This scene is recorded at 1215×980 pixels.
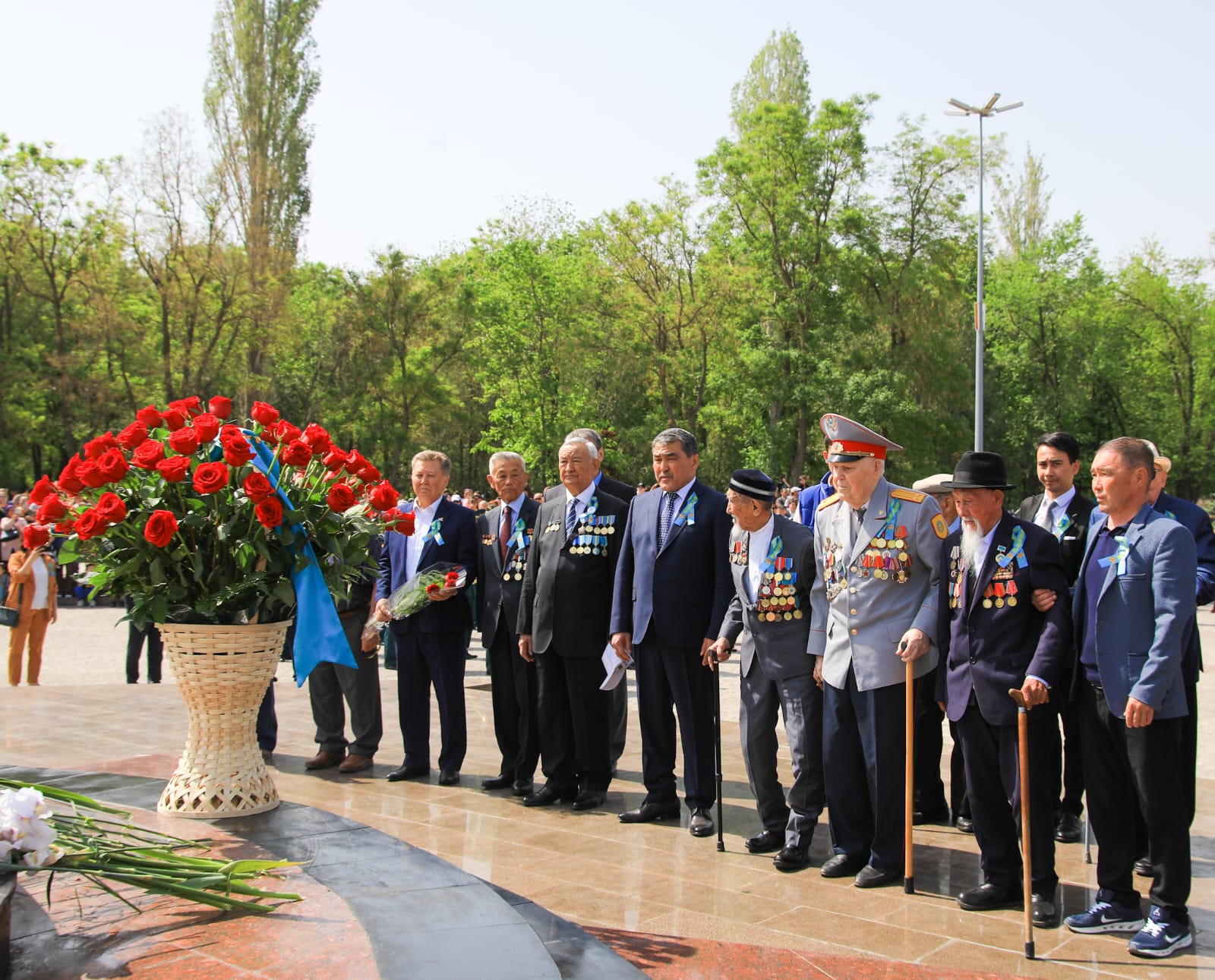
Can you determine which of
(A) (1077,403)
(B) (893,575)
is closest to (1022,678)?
(B) (893,575)

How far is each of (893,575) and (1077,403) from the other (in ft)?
119

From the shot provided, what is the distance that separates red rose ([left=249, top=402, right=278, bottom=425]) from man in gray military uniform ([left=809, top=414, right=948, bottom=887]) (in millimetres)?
2461

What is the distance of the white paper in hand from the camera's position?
6133mm

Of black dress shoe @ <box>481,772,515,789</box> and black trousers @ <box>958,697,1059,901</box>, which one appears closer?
black trousers @ <box>958,697,1059,901</box>

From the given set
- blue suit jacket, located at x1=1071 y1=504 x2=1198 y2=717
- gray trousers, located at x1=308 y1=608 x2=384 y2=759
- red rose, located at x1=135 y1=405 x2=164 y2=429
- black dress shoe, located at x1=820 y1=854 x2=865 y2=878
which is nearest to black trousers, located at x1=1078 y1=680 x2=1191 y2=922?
blue suit jacket, located at x1=1071 y1=504 x2=1198 y2=717

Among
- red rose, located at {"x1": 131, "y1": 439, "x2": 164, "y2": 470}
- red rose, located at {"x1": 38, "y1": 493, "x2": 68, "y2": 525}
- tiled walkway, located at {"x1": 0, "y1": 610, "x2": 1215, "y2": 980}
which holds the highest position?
red rose, located at {"x1": 131, "y1": 439, "x2": 164, "y2": 470}

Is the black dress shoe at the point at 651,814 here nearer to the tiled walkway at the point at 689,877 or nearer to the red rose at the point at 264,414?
the tiled walkway at the point at 689,877

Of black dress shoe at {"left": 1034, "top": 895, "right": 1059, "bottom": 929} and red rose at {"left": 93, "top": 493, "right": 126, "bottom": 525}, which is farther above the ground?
red rose at {"left": 93, "top": 493, "right": 126, "bottom": 525}

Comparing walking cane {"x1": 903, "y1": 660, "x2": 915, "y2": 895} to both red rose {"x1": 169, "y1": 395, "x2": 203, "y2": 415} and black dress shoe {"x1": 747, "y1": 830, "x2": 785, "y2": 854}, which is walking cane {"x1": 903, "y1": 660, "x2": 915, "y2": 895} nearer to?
black dress shoe {"x1": 747, "y1": 830, "x2": 785, "y2": 854}

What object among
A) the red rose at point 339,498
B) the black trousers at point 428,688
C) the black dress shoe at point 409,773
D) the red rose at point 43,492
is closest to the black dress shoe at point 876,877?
the red rose at point 339,498

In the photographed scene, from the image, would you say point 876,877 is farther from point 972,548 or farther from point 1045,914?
point 972,548

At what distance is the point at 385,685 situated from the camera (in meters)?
11.1

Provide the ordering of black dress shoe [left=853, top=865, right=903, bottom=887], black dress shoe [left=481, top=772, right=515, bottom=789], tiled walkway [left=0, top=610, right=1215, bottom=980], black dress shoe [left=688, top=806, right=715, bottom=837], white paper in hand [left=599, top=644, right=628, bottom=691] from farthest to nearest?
black dress shoe [left=481, top=772, right=515, bottom=789] → white paper in hand [left=599, top=644, right=628, bottom=691] → black dress shoe [left=688, top=806, right=715, bottom=837] → black dress shoe [left=853, top=865, right=903, bottom=887] → tiled walkway [left=0, top=610, right=1215, bottom=980]

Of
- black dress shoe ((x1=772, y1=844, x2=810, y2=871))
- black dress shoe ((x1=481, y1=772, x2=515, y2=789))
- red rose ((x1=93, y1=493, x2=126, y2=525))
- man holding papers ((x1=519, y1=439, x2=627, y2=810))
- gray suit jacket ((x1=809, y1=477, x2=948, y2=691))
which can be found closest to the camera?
red rose ((x1=93, y1=493, x2=126, y2=525))
